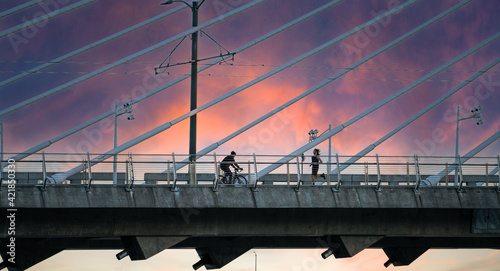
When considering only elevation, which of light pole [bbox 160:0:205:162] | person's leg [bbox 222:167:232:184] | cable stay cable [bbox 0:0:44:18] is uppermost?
cable stay cable [bbox 0:0:44:18]

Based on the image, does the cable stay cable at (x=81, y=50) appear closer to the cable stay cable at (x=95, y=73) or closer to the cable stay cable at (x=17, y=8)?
the cable stay cable at (x=95, y=73)

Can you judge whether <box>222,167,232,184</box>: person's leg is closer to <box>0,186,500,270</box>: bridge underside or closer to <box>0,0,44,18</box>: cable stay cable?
<box>0,186,500,270</box>: bridge underside

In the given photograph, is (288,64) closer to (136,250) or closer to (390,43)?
(390,43)

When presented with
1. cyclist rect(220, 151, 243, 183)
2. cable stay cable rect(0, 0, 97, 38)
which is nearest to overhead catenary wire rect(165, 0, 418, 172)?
cyclist rect(220, 151, 243, 183)

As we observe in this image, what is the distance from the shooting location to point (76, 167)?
2966cm

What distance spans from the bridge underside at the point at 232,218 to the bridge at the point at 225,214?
3 cm

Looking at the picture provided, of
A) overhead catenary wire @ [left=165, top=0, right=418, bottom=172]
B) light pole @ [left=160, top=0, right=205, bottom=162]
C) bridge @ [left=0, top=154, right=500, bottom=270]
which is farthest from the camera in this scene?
overhead catenary wire @ [left=165, top=0, right=418, bottom=172]

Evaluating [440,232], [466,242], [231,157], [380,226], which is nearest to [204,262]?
[231,157]

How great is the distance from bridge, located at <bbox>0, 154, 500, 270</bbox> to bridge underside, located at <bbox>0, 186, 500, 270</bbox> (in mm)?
31

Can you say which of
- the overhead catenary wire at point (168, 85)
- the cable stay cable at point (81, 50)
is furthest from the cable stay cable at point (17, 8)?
the overhead catenary wire at point (168, 85)

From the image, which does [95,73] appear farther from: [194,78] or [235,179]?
[235,179]

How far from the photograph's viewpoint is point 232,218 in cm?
2919

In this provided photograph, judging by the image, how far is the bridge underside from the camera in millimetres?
27000

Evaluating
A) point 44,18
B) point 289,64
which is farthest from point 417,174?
point 44,18
